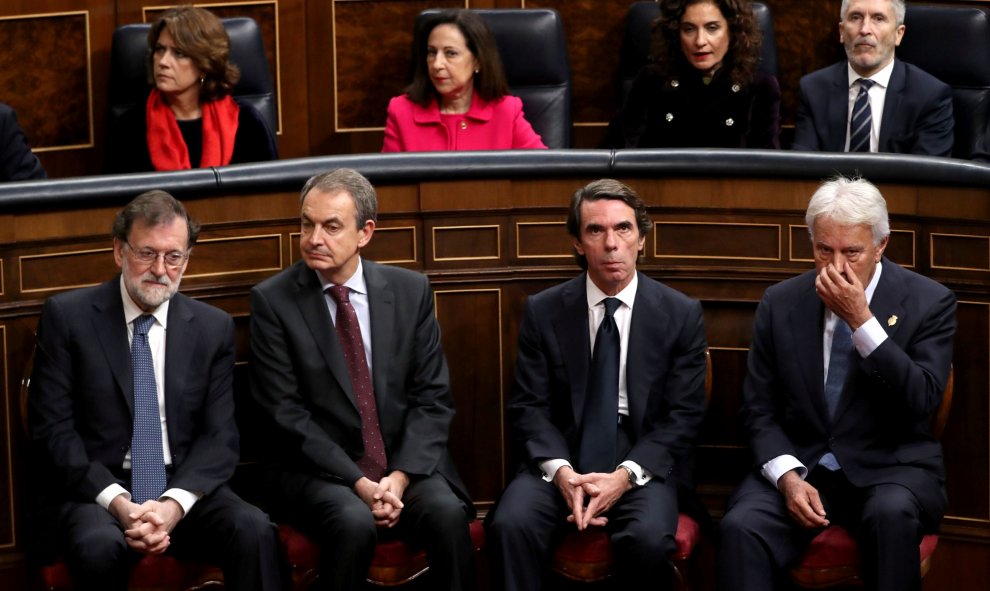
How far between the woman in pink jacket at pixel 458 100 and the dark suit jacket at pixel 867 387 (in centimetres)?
135

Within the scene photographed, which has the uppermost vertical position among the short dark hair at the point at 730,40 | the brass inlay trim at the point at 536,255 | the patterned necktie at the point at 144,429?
the short dark hair at the point at 730,40

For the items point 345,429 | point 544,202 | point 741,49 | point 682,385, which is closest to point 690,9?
point 741,49

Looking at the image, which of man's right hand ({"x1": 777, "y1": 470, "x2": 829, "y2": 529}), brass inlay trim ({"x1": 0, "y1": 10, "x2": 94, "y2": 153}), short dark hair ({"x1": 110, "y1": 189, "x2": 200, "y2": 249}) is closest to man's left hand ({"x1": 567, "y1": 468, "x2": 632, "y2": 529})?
man's right hand ({"x1": 777, "y1": 470, "x2": 829, "y2": 529})

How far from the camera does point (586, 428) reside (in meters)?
3.64

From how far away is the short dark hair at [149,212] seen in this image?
3432mm

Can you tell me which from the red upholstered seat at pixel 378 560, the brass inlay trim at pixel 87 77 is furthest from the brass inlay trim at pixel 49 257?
the brass inlay trim at pixel 87 77

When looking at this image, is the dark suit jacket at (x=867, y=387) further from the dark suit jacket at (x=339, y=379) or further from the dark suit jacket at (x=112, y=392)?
the dark suit jacket at (x=112, y=392)

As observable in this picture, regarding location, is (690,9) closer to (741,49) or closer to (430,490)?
(741,49)

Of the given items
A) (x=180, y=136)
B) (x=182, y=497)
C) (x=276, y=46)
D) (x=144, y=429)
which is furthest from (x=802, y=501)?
(x=276, y=46)

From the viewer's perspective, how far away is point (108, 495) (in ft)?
11.1

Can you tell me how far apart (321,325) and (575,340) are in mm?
583

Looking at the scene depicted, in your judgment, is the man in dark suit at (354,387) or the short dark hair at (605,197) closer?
the man in dark suit at (354,387)

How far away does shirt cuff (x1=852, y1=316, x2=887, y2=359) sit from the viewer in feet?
11.2

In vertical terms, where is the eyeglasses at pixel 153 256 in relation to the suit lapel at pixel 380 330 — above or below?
above
